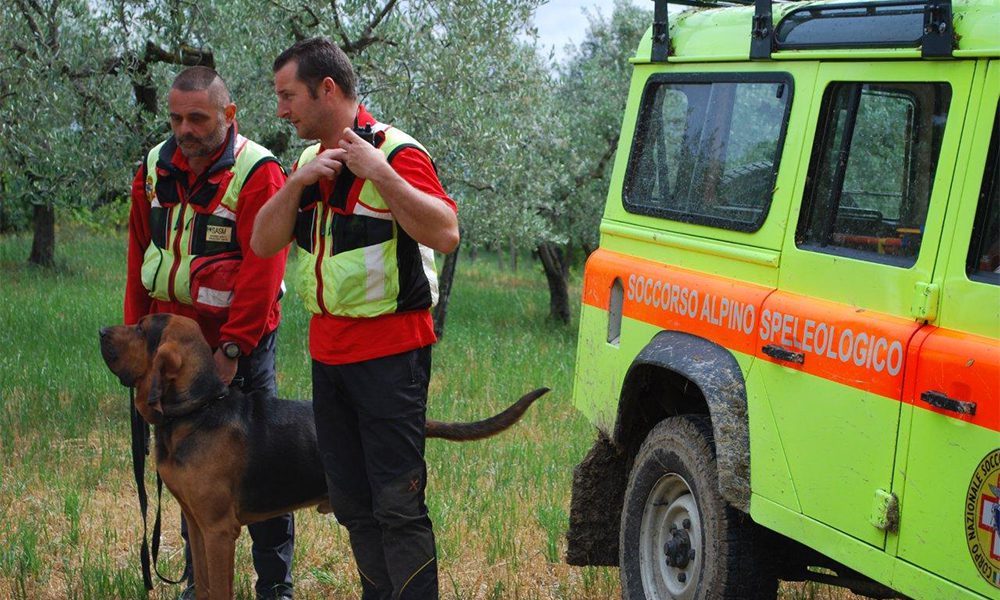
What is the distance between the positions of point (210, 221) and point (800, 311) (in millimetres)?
2346

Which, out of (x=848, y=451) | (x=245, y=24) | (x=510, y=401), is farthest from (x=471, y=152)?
(x=848, y=451)

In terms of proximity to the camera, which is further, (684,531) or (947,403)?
(684,531)

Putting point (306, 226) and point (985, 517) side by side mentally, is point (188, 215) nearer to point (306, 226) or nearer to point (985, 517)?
point (306, 226)

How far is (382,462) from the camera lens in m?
4.16

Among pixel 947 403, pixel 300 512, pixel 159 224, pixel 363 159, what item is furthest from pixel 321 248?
pixel 300 512

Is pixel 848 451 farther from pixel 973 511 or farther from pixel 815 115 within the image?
pixel 815 115

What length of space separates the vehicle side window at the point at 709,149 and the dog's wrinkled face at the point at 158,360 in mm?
1879

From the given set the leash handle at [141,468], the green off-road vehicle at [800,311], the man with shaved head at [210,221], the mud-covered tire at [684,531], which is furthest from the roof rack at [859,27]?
the leash handle at [141,468]

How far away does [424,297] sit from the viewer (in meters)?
4.15

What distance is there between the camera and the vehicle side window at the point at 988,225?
3.17 metres

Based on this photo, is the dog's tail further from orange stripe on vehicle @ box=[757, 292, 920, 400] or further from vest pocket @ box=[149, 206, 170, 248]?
vest pocket @ box=[149, 206, 170, 248]

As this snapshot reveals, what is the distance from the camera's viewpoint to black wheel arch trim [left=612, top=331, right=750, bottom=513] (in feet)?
13.2

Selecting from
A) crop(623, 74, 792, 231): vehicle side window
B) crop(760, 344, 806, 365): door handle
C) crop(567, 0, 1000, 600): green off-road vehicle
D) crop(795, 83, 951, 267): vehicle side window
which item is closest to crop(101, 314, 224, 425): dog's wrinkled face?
crop(567, 0, 1000, 600): green off-road vehicle

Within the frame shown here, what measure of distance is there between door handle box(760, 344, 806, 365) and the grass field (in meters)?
1.81
